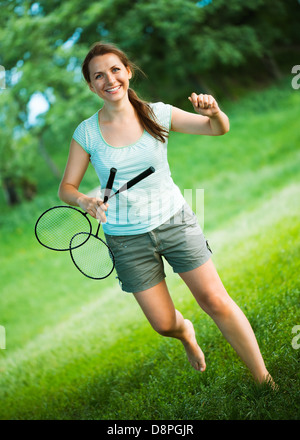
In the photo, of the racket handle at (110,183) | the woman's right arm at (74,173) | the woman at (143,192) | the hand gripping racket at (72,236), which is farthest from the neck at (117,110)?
the hand gripping racket at (72,236)

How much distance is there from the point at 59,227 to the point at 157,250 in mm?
655

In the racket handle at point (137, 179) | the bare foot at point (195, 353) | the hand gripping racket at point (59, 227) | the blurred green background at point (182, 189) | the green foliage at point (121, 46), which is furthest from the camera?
the green foliage at point (121, 46)

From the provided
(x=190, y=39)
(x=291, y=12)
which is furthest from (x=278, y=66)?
(x=190, y=39)

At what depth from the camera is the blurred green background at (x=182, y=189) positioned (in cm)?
339

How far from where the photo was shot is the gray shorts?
2713mm

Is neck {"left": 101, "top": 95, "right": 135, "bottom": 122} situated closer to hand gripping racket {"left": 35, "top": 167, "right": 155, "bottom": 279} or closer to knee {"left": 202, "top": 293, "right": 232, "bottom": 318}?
hand gripping racket {"left": 35, "top": 167, "right": 155, "bottom": 279}

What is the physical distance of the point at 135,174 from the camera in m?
2.65

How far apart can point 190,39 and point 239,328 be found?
19032mm

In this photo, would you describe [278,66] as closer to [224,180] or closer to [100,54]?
[224,180]

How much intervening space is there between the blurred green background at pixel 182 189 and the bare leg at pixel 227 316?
7.2 inches

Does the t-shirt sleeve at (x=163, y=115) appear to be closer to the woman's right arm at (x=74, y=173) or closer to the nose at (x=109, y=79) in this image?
the nose at (x=109, y=79)

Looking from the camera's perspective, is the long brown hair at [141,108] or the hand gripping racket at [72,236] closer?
the long brown hair at [141,108]

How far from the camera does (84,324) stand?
6.24 metres

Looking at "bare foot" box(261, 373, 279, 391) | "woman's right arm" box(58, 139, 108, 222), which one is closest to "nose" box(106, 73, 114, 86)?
"woman's right arm" box(58, 139, 108, 222)
